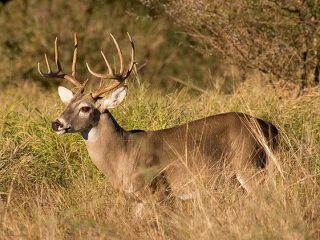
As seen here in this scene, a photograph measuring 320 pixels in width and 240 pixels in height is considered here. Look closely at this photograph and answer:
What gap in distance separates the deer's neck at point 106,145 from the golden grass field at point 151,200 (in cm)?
16

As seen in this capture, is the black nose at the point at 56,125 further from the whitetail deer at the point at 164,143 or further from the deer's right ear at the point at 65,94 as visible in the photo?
the deer's right ear at the point at 65,94

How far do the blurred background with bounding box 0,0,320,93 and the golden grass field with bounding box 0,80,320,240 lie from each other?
0.47m

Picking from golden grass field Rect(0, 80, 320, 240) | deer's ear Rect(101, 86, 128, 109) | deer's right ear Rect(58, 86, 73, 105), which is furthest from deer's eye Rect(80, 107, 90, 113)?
golden grass field Rect(0, 80, 320, 240)

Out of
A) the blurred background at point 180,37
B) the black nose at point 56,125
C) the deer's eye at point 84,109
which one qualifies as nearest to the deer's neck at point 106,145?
the deer's eye at point 84,109

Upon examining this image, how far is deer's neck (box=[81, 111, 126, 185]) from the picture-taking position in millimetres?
8156

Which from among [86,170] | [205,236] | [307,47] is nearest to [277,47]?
[307,47]

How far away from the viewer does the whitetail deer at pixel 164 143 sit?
807cm

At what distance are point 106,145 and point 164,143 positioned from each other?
1.55ft

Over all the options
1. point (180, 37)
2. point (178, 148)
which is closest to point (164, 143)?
point (178, 148)

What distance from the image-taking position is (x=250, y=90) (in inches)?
418

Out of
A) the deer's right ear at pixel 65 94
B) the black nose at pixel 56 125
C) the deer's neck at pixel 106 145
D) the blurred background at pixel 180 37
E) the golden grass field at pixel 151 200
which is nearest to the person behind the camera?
the golden grass field at pixel 151 200

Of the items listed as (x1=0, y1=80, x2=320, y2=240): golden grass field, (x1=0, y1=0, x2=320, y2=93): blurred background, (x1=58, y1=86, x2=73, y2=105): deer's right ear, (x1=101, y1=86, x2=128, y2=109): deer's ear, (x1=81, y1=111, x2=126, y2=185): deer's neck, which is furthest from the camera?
(x1=0, y1=0, x2=320, y2=93): blurred background

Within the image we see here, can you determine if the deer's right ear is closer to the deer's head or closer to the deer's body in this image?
the deer's head

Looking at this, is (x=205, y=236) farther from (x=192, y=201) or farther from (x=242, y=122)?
(x=242, y=122)
